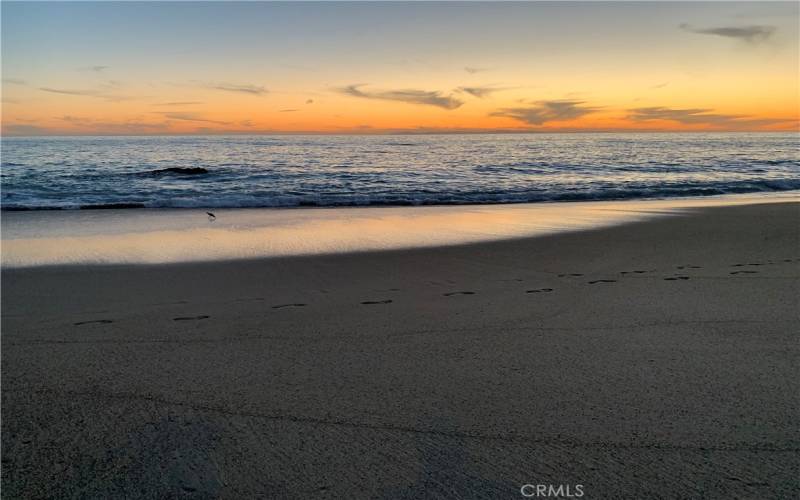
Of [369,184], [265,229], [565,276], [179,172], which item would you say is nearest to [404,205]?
[265,229]

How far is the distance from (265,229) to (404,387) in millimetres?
7454

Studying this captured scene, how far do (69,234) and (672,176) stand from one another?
21.8m

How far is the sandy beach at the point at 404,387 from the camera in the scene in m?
2.18

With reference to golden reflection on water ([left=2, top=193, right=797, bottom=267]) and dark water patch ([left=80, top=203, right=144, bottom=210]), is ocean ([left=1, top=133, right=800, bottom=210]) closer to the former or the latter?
dark water patch ([left=80, top=203, right=144, bottom=210])

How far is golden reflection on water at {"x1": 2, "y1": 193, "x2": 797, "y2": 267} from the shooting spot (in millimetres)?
7566

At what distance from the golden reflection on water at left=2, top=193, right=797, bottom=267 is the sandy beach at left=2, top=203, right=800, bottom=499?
2196 mm

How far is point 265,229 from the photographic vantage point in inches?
388

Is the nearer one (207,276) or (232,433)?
(232,433)

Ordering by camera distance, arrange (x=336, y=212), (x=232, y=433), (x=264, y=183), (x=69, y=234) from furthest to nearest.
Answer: (x=264, y=183), (x=336, y=212), (x=69, y=234), (x=232, y=433)

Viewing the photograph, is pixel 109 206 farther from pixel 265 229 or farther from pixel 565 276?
pixel 565 276

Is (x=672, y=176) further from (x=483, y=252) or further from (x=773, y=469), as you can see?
(x=773, y=469)

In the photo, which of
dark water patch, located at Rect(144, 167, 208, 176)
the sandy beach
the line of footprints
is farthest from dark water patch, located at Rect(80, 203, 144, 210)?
dark water patch, located at Rect(144, 167, 208, 176)

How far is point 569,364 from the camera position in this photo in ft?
10.5

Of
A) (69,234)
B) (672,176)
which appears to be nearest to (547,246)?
(69,234)
